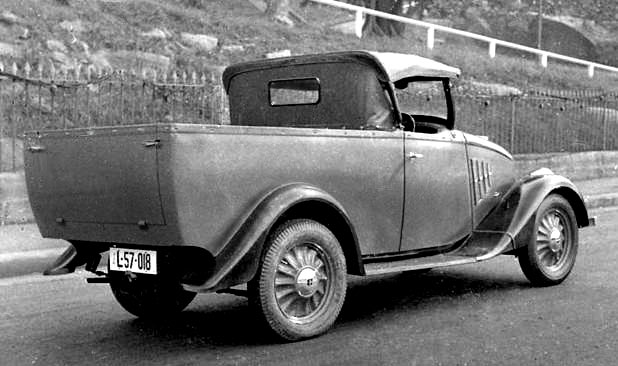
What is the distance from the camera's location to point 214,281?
4832 mm

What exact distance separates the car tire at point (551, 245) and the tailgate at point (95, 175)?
312 centimetres

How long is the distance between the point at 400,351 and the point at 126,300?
201 cm

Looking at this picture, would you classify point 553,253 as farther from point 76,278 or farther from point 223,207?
point 76,278

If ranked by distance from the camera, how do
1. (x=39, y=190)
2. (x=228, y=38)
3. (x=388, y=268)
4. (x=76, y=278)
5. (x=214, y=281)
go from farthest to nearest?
1. (x=228, y=38)
2. (x=76, y=278)
3. (x=388, y=268)
4. (x=39, y=190)
5. (x=214, y=281)

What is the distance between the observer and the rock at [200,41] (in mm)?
16141

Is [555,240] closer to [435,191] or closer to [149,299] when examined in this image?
[435,191]

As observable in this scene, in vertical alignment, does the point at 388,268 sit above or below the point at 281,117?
below

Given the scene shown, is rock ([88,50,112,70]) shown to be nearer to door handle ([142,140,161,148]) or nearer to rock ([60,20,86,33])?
rock ([60,20,86,33])

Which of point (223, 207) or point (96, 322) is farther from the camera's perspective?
point (96, 322)

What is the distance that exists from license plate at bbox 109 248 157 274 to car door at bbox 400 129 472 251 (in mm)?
1756

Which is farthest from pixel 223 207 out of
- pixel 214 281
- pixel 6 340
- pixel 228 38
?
pixel 228 38

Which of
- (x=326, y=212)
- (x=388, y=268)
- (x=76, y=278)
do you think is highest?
(x=326, y=212)

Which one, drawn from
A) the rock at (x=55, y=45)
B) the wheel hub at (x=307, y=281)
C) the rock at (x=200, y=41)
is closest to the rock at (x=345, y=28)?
the rock at (x=200, y=41)

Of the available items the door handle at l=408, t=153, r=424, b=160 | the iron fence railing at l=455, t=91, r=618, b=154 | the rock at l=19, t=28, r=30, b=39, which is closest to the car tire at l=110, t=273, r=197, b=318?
the door handle at l=408, t=153, r=424, b=160
